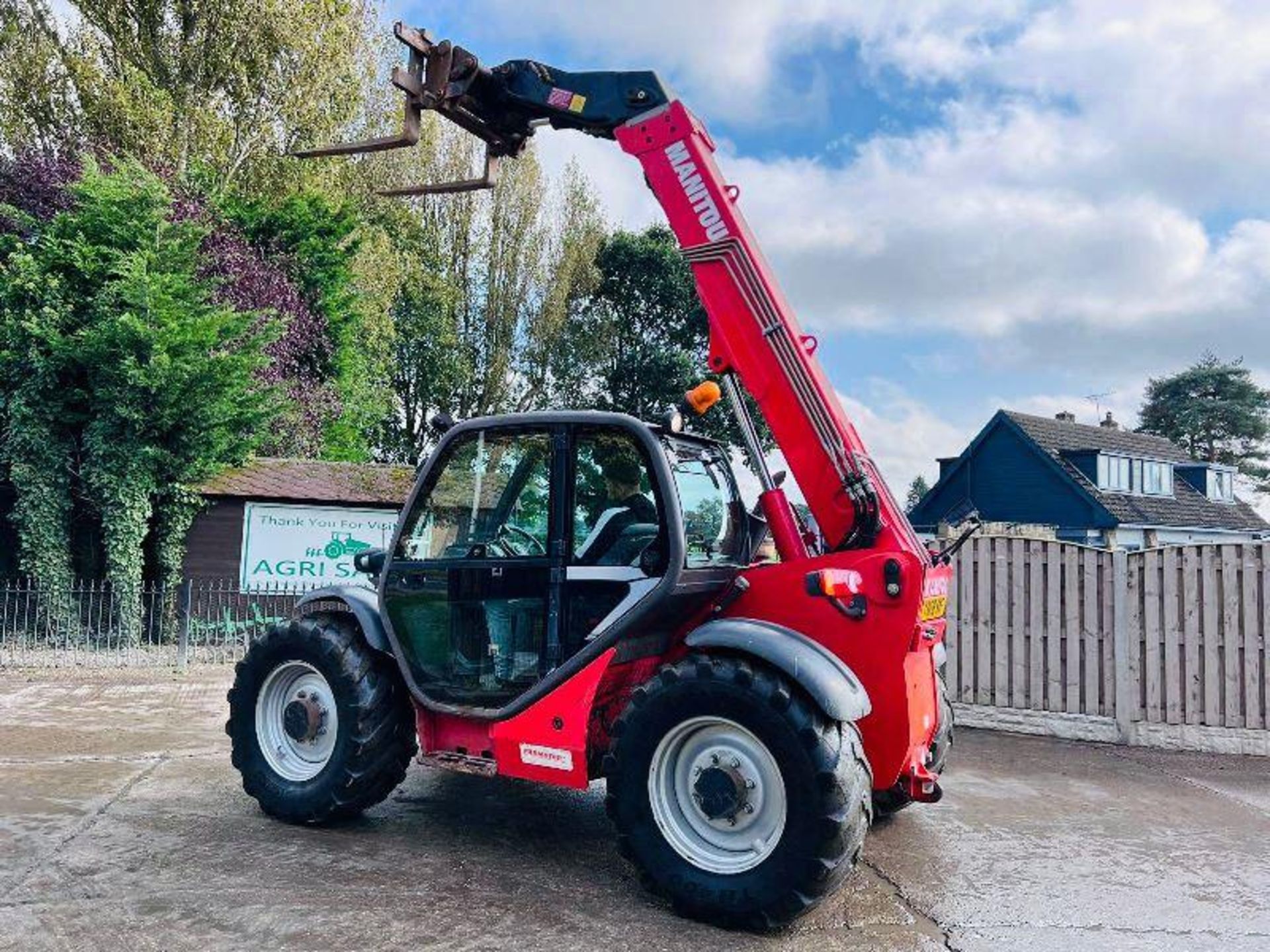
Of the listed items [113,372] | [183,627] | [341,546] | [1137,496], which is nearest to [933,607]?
[183,627]

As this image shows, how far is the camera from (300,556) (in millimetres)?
13961

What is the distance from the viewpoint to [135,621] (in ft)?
41.5

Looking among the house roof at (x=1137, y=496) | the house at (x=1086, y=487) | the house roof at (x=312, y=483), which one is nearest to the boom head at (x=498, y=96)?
the house roof at (x=312, y=483)

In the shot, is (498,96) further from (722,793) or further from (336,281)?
(336,281)

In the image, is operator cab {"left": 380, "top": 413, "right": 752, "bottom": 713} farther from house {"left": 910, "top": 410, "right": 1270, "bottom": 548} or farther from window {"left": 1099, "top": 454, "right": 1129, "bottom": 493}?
window {"left": 1099, "top": 454, "right": 1129, "bottom": 493}

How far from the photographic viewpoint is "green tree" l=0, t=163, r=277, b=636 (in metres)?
12.2

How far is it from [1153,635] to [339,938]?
22.0 ft

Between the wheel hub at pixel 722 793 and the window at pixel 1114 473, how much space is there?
30.1 meters

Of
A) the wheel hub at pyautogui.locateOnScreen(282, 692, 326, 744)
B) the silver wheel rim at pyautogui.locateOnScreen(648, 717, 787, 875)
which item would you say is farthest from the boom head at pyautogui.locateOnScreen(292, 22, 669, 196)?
the silver wheel rim at pyautogui.locateOnScreen(648, 717, 787, 875)

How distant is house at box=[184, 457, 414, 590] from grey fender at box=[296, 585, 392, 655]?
335 inches

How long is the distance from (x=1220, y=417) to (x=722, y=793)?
176 ft

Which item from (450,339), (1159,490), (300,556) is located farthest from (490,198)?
(1159,490)

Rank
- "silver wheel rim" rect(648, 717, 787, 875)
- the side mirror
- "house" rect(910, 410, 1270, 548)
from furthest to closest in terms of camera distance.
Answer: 1. "house" rect(910, 410, 1270, 548)
2. the side mirror
3. "silver wheel rim" rect(648, 717, 787, 875)

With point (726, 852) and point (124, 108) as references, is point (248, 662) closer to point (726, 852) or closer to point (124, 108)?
point (726, 852)
